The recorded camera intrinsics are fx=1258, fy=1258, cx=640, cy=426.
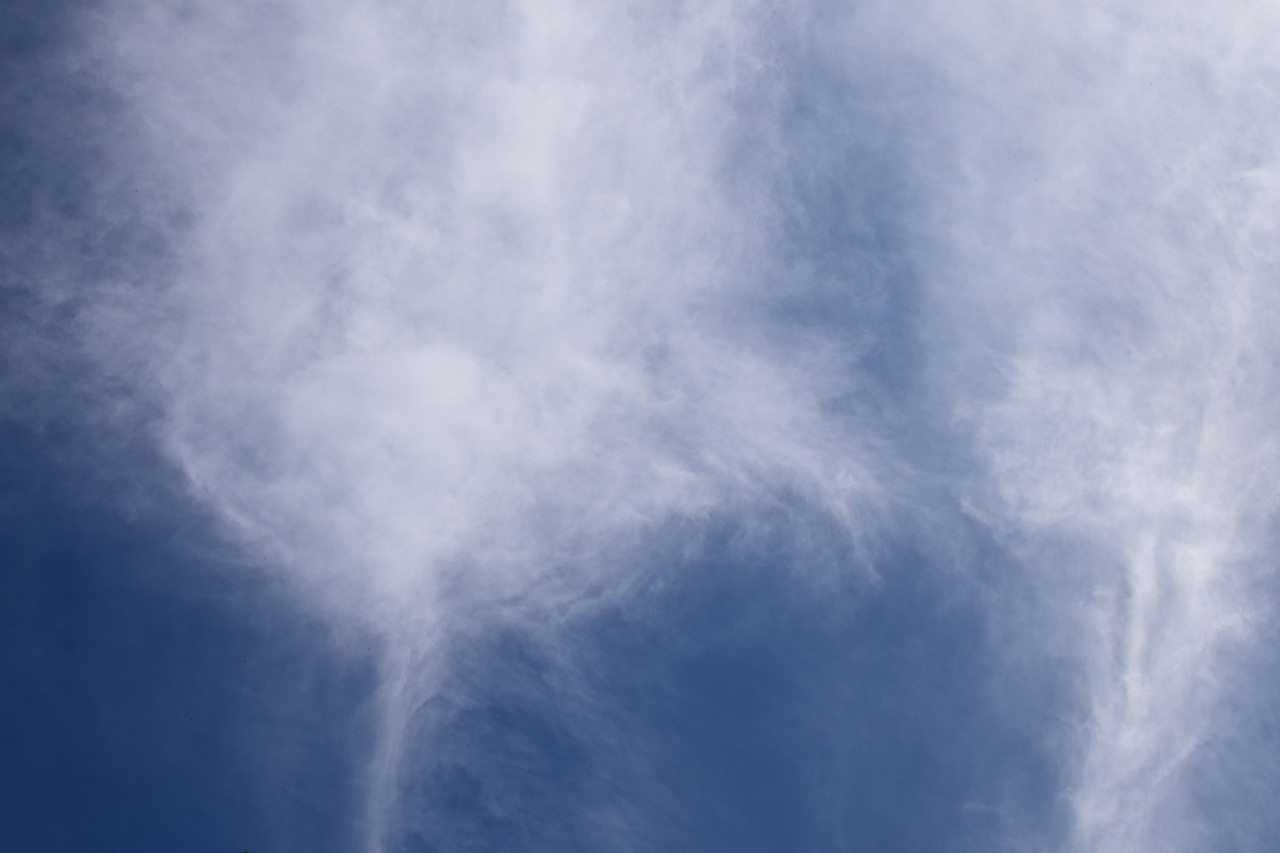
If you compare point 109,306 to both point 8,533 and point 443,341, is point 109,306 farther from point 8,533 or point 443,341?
point 443,341

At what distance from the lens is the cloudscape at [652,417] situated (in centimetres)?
7425

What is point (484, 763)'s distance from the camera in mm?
75375

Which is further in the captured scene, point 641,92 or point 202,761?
point 641,92

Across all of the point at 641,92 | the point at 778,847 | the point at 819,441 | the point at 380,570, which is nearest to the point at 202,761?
the point at 380,570

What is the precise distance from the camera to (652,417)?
253ft

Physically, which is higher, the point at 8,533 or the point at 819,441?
the point at 819,441

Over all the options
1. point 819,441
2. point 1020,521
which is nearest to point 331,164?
point 819,441

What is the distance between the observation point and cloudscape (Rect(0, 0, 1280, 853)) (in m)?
74.2

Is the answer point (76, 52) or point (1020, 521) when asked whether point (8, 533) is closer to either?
point (76, 52)

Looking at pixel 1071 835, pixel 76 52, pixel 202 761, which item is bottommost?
pixel 1071 835

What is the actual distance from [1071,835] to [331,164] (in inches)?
2357

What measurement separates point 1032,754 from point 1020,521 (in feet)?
45.2

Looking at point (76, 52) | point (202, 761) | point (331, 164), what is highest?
point (76, 52)

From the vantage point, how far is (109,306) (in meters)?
75.8
